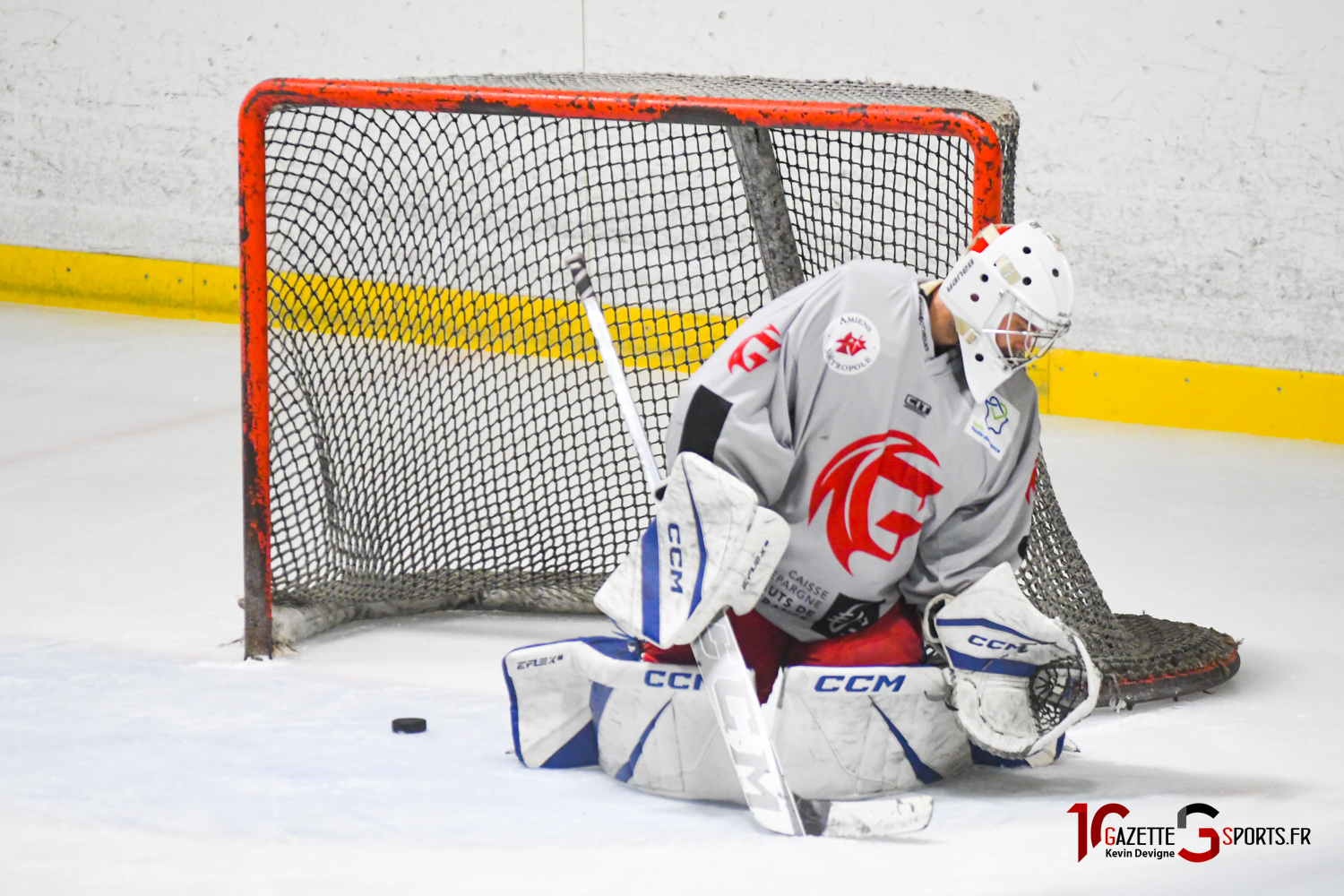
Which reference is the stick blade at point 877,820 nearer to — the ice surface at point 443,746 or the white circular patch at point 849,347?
the ice surface at point 443,746

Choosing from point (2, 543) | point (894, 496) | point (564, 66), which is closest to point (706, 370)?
point (894, 496)

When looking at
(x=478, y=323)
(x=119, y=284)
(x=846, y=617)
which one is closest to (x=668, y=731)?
(x=846, y=617)

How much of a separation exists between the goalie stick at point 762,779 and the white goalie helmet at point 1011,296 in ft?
1.78

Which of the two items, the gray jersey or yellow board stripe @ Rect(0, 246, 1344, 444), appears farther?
yellow board stripe @ Rect(0, 246, 1344, 444)

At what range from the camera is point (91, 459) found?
15.6 feet

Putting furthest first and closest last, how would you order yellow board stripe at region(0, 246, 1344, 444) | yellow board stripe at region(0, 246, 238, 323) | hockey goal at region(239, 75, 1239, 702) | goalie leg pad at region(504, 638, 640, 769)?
1. yellow board stripe at region(0, 246, 238, 323)
2. yellow board stripe at region(0, 246, 1344, 444)
3. hockey goal at region(239, 75, 1239, 702)
4. goalie leg pad at region(504, 638, 640, 769)

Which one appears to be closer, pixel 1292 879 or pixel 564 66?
pixel 1292 879

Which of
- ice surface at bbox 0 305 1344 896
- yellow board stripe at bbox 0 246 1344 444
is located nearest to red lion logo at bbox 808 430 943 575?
ice surface at bbox 0 305 1344 896

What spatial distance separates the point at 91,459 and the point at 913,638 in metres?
2.84

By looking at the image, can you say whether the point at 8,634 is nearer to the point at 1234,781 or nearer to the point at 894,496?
the point at 894,496

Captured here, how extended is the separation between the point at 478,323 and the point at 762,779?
2087 mm

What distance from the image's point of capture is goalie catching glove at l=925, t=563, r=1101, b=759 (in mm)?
2518

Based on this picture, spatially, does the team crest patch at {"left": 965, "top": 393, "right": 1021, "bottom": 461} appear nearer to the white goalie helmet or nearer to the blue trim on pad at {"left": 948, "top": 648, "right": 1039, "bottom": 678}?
the white goalie helmet

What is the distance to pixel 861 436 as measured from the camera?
8.46 feet
